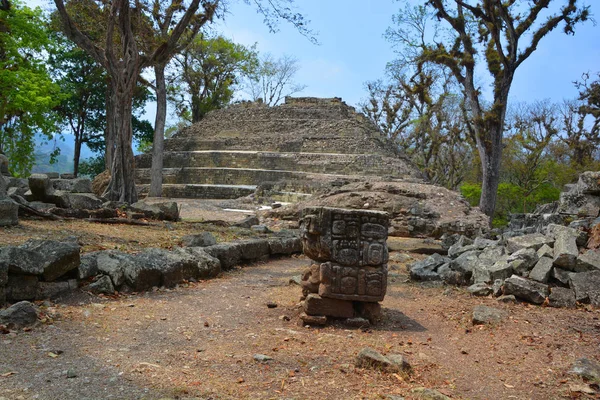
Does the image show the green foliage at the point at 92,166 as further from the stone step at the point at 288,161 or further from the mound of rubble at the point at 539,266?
the mound of rubble at the point at 539,266

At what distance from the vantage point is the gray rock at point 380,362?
3.54 meters

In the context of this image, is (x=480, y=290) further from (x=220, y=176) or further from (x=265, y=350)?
(x=220, y=176)

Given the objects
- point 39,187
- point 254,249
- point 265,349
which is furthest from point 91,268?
point 39,187

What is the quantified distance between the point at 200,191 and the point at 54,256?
67.3 ft

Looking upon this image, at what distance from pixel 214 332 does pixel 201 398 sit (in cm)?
149

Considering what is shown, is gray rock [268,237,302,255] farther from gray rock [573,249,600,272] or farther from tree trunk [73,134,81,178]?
tree trunk [73,134,81,178]

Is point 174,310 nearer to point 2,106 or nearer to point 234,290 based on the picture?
point 234,290

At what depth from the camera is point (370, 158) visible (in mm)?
24516

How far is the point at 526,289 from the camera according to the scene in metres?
5.88

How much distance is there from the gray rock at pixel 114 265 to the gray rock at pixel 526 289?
4.44 meters

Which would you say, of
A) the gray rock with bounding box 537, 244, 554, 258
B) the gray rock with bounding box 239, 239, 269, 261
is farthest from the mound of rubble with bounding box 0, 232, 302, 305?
the gray rock with bounding box 537, 244, 554, 258

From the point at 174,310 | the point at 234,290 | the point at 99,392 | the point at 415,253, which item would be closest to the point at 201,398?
the point at 99,392

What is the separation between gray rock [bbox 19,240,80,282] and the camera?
477 cm

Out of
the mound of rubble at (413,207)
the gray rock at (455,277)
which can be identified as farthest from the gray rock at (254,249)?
the mound of rubble at (413,207)
